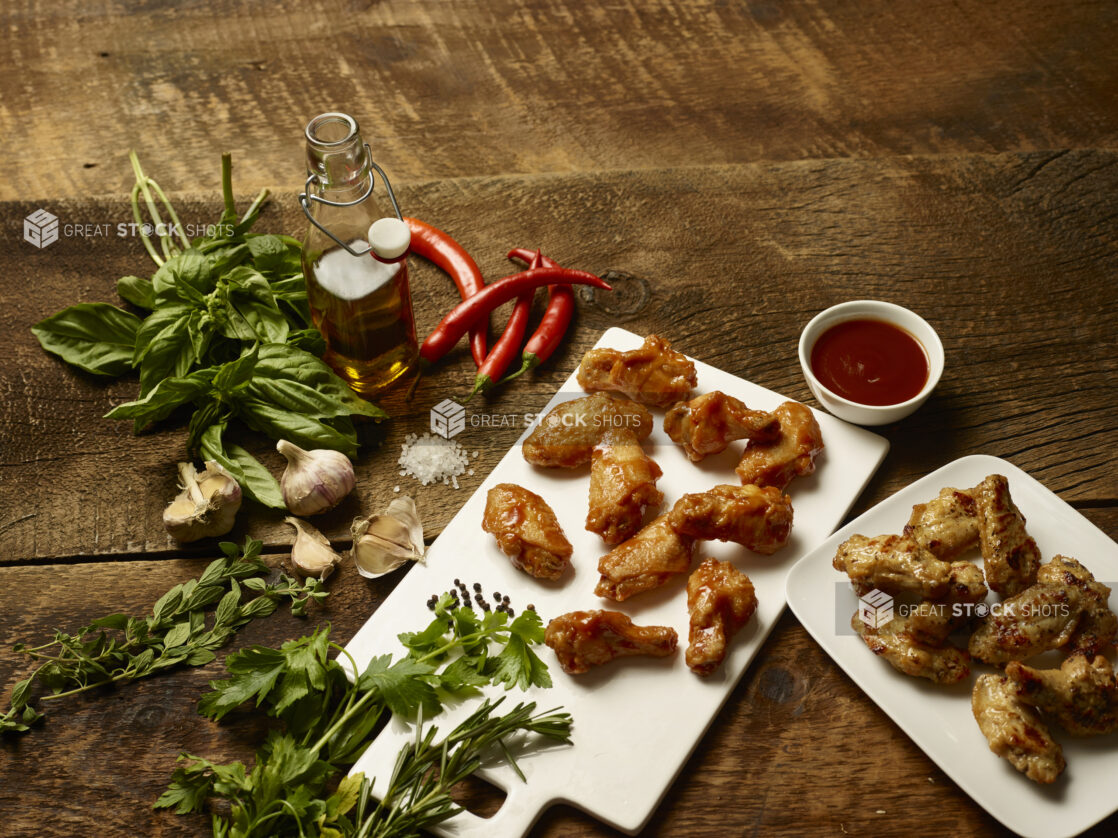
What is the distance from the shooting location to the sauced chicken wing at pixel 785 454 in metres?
2.81

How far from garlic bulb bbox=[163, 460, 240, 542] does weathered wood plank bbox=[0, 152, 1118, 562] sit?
84mm

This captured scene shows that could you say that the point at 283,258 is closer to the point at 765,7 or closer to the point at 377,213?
the point at 377,213

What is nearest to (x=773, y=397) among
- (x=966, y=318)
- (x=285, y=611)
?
(x=966, y=318)

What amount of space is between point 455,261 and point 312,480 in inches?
40.6

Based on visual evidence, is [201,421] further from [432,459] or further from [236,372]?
[432,459]

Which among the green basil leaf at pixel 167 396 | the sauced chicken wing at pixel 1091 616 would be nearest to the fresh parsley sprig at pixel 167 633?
the green basil leaf at pixel 167 396

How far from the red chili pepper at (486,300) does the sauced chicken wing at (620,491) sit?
2.40 feet

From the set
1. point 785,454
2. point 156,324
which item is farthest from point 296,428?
point 785,454

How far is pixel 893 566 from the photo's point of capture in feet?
8.23

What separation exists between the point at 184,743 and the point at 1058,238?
3343 millimetres

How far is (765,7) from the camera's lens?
4.59 meters

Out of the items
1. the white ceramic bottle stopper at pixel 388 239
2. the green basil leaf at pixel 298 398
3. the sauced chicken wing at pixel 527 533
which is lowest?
the sauced chicken wing at pixel 527 533

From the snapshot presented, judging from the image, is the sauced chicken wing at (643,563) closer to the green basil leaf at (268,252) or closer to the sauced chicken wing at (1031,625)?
the sauced chicken wing at (1031,625)

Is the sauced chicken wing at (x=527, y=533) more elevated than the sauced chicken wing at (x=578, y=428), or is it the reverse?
the sauced chicken wing at (x=578, y=428)
